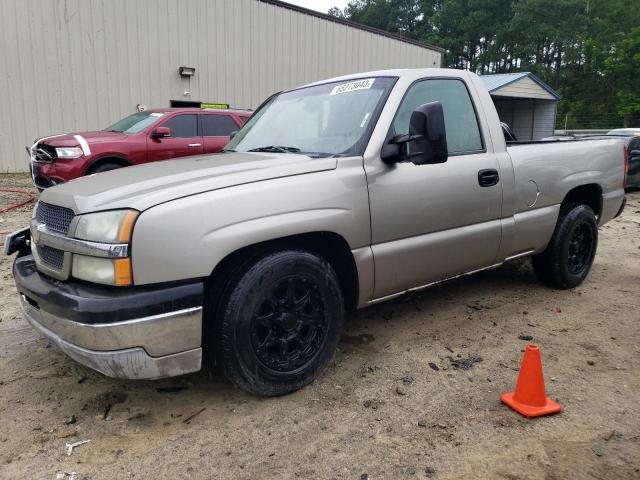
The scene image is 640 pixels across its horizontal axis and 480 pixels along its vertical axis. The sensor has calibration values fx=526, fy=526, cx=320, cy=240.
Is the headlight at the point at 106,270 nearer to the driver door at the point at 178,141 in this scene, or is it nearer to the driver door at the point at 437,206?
the driver door at the point at 437,206

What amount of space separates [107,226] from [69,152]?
6.42m

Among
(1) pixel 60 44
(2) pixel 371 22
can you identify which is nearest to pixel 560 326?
(1) pixel 60 44

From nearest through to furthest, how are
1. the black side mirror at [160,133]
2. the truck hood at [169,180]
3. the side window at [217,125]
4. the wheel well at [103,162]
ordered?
1. the truck hood at [169,180]
2. the wheel well at [103,162]
3. the black side mirror at [160,133]
4. the side window at [217,125]

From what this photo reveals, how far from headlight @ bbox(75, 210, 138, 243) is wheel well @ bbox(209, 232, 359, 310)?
500 mm

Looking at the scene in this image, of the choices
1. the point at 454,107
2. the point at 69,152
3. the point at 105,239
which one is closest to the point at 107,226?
the point at 105,239

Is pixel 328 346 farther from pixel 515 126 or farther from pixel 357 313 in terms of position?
pixel 515 126

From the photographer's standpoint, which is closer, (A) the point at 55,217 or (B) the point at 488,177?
(A) the point at 55,217

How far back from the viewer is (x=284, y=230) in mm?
2744

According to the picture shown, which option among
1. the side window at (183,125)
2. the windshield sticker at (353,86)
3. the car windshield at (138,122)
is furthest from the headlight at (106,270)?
the side window at (183,125)

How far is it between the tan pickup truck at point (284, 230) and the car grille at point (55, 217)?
1 cm

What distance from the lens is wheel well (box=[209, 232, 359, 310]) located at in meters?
2.73

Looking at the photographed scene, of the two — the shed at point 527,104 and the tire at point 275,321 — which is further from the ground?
the shed at point 527,104

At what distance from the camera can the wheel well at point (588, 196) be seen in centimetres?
476

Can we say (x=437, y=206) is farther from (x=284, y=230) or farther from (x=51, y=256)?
(x=51, y=256)
